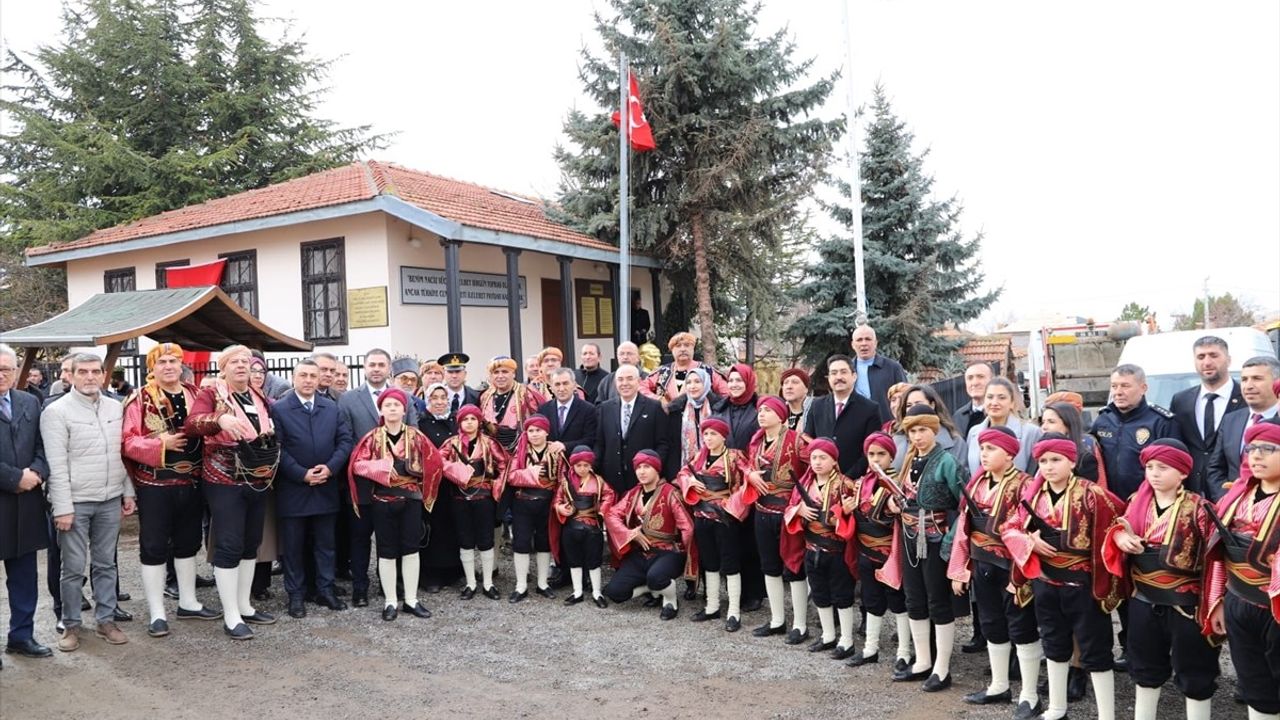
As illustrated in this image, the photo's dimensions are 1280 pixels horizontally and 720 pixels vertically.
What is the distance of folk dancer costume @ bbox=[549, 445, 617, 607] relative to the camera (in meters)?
7.41

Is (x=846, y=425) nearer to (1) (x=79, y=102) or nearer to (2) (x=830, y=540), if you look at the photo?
(2) (x=830, y=540)

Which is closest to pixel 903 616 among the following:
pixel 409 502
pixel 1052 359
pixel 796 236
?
pixel 409 502

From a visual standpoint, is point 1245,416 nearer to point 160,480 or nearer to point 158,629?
point 160,480

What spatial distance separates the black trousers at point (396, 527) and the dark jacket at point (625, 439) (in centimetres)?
158

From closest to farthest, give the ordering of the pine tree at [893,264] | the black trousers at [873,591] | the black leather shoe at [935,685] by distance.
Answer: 1. the black leather shoe at [935,685]
2. the black trousers at [873,591]
3. the pine tree at [893,264]

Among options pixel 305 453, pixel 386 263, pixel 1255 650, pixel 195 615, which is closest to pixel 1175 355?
pixel 1255 650

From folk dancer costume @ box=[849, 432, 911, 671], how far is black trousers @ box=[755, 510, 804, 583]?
0.69m

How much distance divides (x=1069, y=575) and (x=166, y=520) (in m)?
5.68

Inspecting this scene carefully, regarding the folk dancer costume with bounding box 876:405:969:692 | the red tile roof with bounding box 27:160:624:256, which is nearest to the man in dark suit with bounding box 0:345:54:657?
the folk dancer costume with bounding box 876:405:969:692

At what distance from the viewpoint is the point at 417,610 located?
23.0ft

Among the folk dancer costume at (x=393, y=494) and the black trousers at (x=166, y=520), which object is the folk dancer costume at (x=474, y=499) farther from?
the black trousers at (x=166, y=520)

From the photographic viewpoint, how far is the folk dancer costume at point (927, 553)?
522 cm

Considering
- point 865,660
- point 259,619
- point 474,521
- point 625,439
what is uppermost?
point 625,439

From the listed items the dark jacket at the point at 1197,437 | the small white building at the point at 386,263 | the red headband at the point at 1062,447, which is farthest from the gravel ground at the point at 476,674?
the small white building at the point at 386,263
